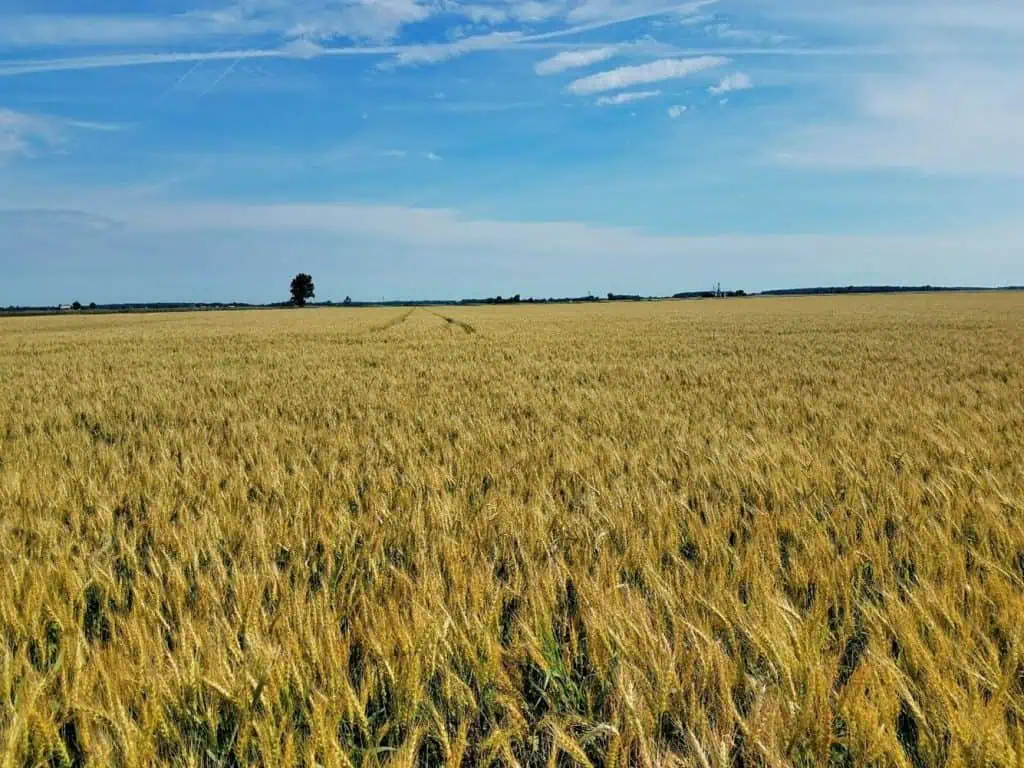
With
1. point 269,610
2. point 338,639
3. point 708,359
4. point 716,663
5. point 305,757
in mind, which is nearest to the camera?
point 305,757

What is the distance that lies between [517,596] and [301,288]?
475ft

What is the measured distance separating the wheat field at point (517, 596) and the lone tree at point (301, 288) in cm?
14092

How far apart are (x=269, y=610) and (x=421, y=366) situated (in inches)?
366

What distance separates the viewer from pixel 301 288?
136625 millimetres

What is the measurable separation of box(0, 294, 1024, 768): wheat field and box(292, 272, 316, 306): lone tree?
140917 mm

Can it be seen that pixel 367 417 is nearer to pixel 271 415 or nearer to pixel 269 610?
pixel 271 415

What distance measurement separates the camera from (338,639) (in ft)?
5.19

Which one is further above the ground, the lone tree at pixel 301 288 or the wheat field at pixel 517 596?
the lone tree at pixel 301 288

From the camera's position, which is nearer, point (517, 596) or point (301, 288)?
point (517, 596)

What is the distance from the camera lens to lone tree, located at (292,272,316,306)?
137 meters

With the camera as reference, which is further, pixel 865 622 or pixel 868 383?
pixel 868 383

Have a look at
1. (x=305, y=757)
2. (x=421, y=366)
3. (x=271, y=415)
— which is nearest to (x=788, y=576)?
(x=305, y=757)

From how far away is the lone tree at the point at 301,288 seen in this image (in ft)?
448

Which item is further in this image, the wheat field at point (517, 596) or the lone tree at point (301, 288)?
the lone tree at point (301, 288)
